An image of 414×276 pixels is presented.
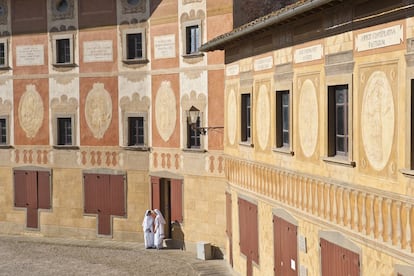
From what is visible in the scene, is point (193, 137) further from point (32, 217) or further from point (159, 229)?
point (32, 217)

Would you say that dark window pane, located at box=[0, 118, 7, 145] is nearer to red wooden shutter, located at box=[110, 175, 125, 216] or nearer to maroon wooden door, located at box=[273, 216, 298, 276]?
red wooden shutter, located at box=[110, 175, 125, 216]

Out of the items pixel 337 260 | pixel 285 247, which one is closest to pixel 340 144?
pixel 337 260

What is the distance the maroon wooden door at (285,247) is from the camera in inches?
613

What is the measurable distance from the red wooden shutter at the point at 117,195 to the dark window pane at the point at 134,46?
14.7 ft

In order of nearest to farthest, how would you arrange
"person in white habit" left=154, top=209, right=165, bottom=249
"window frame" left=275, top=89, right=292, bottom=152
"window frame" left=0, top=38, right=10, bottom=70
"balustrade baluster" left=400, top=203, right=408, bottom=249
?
"balustrade baluster" left=400, top=203, right=408, bottom=249
"window frame" left=275, top=89, right=292, bottom=152
"person in white habit" left=154, top=209, right=165, bottom=249
"window frame" left=0, top=38, right=10, bottom=70

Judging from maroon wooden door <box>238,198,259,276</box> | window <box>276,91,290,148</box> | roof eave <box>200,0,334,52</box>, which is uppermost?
roof eave <box>200,0,334,52</box>

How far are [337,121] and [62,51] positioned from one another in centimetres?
1745

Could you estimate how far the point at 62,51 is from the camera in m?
28.7

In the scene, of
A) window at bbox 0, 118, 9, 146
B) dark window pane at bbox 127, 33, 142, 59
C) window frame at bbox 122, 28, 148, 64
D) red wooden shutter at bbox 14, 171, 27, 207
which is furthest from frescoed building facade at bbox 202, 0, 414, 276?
window at bbox 0, 118, 9, 146

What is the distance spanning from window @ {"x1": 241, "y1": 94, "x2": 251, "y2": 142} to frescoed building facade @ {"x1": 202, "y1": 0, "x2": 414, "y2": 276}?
0.03 m

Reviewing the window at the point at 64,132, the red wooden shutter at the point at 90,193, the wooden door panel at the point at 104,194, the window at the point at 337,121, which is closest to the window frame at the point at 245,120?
the window at the point at 337,121

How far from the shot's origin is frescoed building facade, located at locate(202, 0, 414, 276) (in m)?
11.1

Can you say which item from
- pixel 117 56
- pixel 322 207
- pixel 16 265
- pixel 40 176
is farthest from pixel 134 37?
pixel 322 207

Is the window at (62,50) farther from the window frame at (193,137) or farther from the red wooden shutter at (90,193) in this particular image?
the window frame at (193,137)
